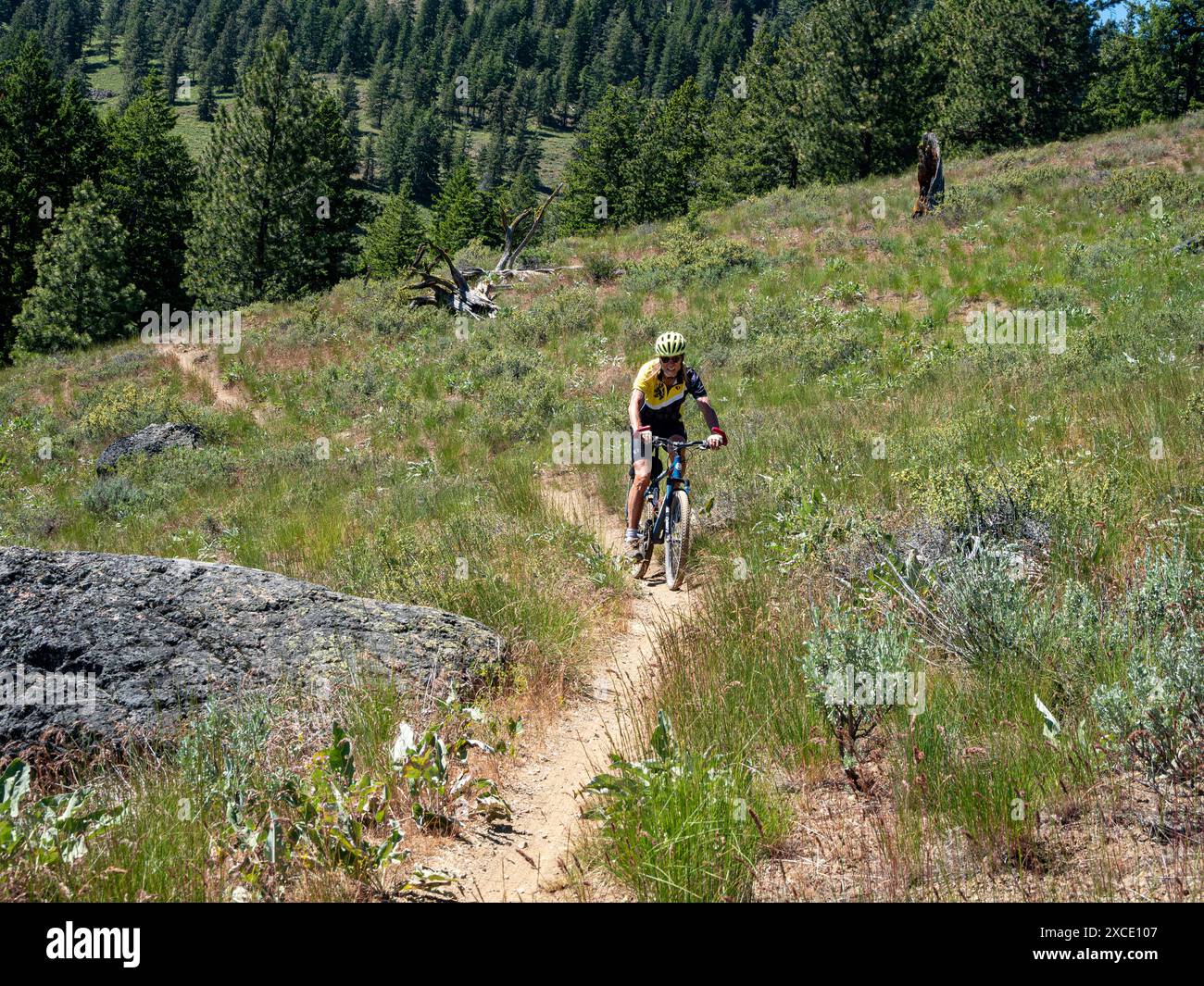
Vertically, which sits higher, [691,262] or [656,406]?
[691,262]

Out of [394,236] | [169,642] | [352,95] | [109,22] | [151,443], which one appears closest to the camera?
[169,642]

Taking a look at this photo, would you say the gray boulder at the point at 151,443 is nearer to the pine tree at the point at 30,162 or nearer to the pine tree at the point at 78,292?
the pine tree at the point at 78,292

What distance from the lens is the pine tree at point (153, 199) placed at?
43094 millimetres

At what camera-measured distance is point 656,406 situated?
7.91 m

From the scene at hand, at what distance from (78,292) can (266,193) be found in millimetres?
8706

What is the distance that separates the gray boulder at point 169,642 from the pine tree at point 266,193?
31725mm

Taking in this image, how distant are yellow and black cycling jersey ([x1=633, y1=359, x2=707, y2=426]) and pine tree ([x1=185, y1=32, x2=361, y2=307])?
97.1ft

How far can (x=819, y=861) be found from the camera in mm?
3084

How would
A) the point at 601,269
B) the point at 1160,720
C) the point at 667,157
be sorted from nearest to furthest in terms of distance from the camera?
the point at 1160,720, the point at 601,269, the point at 667,157

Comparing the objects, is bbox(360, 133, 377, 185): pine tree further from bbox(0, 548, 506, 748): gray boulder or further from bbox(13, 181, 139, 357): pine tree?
bbox(0, 548, 506, 748): gray boulder

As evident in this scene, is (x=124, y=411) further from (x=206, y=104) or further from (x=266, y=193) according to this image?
(x=206, y=104)

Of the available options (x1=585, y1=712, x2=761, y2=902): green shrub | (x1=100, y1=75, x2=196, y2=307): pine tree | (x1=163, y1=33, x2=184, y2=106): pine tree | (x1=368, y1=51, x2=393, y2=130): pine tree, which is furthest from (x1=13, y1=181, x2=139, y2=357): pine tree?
(x1=163, y1=33, x2=184, y2=106): pine tree

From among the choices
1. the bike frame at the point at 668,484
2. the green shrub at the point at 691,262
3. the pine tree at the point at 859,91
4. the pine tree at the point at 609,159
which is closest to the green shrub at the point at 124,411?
the green shrub at the point at 691,262

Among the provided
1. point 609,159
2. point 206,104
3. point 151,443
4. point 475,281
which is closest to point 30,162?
point 475,281
